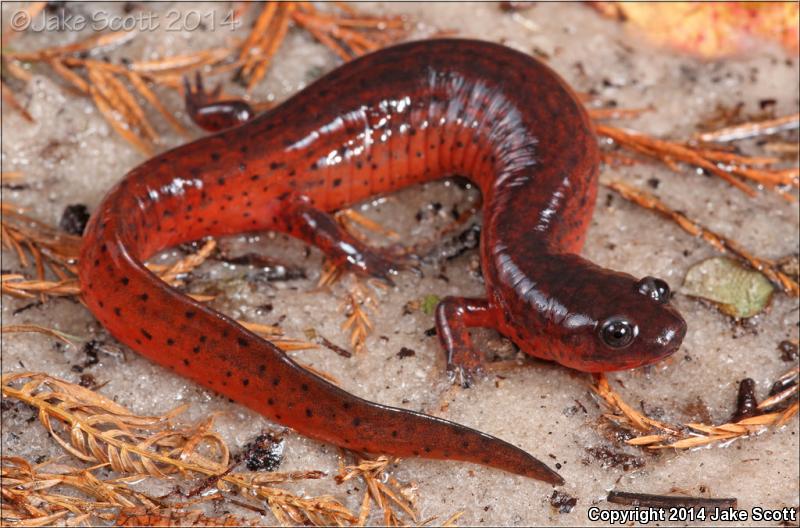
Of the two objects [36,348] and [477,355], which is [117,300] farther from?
[477,355]

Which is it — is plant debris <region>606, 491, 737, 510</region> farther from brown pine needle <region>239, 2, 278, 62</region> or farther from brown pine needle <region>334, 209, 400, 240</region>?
brown pine needle <region>239, 2, 278, 62</region>

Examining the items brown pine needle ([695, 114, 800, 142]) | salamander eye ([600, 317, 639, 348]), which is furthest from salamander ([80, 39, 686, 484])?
brown pine needle ([695, 114, 800, 142])

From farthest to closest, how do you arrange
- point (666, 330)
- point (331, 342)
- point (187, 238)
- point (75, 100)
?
point (75, 100) < point (187, 238) < point (331, 342) < point (666, 330)

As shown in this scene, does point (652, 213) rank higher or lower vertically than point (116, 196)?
higher

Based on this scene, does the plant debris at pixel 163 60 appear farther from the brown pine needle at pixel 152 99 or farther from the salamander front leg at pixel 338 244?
the salamander front leg at pixel 338 244

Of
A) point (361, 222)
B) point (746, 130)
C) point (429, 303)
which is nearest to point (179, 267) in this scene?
point (361, 222)

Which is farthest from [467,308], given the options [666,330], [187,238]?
[187,238]
